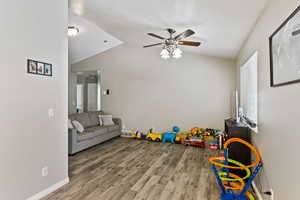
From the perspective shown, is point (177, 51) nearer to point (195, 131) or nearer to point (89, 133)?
point (195, 131)

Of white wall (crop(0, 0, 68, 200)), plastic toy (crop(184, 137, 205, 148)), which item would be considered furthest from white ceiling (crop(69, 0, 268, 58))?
plastic toy (crop(184, 137, 205, 148))

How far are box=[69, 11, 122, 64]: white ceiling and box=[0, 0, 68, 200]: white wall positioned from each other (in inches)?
54.8

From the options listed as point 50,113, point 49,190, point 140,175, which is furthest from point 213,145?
point 50,113

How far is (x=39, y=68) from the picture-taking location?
2477 millimetres

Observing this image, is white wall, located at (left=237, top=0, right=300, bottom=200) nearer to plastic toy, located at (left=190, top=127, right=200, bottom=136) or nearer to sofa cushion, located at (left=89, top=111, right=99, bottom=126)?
plastic toy, located at (left=190, top=127, right=200, bottom=136)

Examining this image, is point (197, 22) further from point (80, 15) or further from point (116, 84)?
point (116, 84)

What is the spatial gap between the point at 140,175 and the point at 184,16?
281cm

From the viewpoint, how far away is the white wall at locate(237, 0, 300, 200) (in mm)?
1450

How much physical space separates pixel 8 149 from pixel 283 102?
2.93m

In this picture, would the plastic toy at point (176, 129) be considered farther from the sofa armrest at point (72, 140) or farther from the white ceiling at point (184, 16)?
the sofa armrest at point (72, 140)

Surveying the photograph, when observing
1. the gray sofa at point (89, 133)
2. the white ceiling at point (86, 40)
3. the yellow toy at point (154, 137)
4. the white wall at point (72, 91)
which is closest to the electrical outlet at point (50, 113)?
the gray sofa at point (89, 133)

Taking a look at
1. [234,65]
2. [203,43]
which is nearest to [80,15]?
[203,43]

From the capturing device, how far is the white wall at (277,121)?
145cm

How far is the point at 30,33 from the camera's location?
236 centimetres
